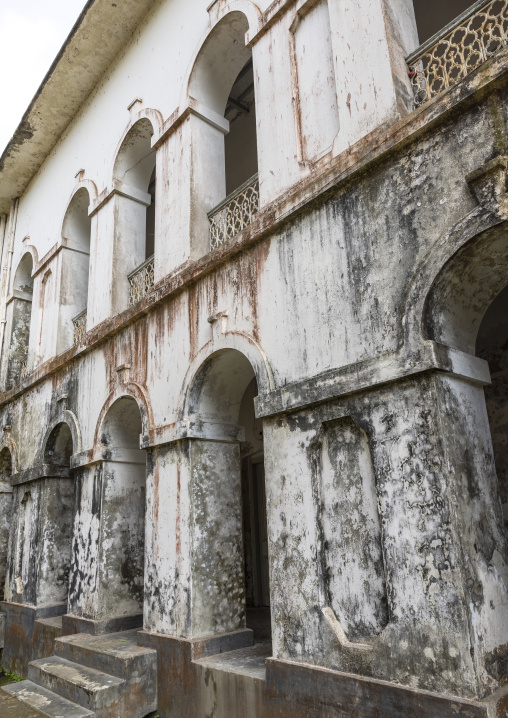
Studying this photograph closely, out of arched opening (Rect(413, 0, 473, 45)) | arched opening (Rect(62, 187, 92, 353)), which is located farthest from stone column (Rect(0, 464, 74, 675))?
arched opening (Rect(413, 0, 473, 45))

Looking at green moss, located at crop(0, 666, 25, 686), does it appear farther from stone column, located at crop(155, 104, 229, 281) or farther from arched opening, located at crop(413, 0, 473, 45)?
arched opening, located at crop(413, 0, 473, 45)

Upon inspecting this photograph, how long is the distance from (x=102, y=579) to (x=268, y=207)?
4811 millimetres

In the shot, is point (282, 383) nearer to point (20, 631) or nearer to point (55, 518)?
point (55, 518)

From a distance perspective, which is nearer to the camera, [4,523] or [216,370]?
[216,370]

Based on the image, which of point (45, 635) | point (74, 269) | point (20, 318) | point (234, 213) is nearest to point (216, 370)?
point (234, 213)

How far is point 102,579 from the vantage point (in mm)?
6852

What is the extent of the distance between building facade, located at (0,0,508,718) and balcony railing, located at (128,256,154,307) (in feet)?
0.17

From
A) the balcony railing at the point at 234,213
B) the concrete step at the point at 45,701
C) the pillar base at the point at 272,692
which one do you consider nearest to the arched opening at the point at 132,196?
the balcony railing at the point at 234,213

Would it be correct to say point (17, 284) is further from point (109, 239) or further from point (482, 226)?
point (482, 226)

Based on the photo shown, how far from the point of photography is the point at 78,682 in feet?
18.1

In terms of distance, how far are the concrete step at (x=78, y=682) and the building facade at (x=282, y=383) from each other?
53mm

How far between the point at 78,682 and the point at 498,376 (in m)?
5.34

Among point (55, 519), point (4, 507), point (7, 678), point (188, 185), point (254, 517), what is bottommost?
point (7, 678)

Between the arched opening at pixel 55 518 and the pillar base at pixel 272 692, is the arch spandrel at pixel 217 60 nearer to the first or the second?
the arched opening at pixel 55 518
